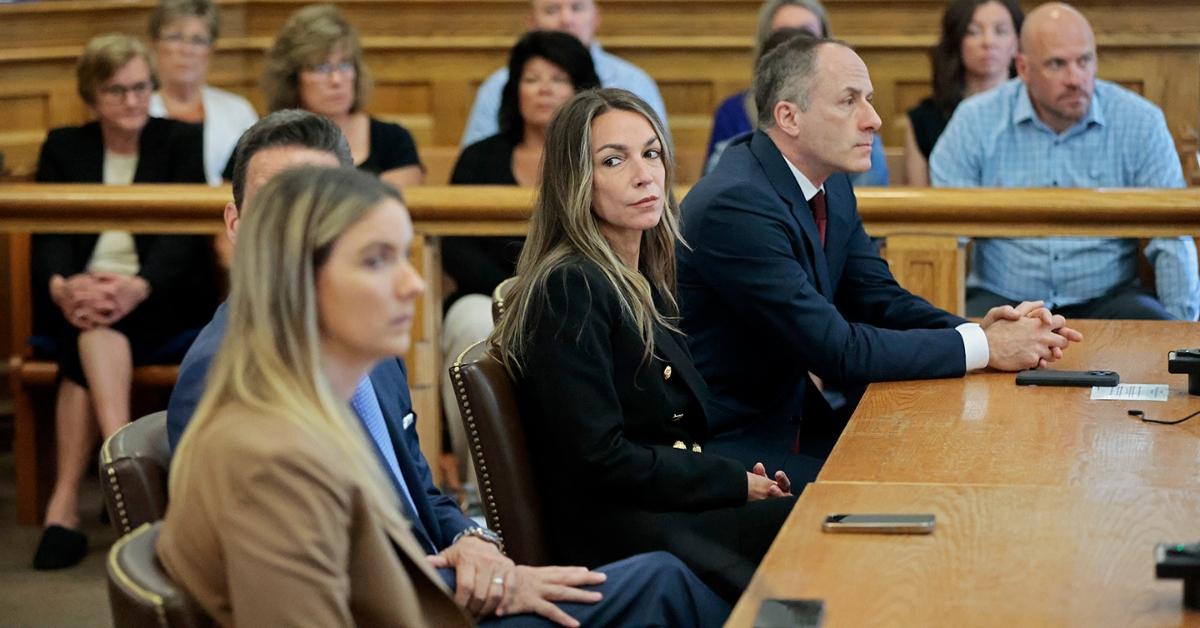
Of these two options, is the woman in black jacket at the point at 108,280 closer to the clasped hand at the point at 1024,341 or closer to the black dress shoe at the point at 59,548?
the black dress shoe at the point at 59,548

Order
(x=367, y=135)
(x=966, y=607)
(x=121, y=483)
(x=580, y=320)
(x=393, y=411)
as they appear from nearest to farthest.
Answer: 1. (x=966, y=607)
2. (x=121, y=483)
3. (x=393, y=411)
4. (x=580, y=320)
5. (x=367, y=135)

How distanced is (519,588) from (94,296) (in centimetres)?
256

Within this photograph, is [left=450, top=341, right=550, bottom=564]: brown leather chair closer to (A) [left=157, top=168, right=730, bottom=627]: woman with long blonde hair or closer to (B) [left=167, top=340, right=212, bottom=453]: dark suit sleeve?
(B) [left=167, top=340, right=212, bottom=453]: dark suit sleeve

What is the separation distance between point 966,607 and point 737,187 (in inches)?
65.4

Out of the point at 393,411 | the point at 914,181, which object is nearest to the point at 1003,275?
the point at 914,181

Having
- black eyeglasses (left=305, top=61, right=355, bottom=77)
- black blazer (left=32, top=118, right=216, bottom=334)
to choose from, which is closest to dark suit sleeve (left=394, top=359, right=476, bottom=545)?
black blazer (left=32, top=118, right=216, bottom=334)

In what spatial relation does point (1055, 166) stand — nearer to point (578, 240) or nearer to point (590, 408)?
point (578, 240)

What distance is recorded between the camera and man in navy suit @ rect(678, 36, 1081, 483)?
319cm

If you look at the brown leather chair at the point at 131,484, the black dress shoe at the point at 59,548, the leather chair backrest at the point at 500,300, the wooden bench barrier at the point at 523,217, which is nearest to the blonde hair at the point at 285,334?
the brown leather chair at the point at 131,484

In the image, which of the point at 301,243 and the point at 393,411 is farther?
the point at 393,411

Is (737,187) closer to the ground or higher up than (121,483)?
higher up

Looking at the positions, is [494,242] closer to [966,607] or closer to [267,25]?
[267,25]

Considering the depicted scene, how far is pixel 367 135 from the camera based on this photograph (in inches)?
203

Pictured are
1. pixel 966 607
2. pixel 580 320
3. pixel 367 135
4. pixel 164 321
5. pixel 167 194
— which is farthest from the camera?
pixel 367 135
